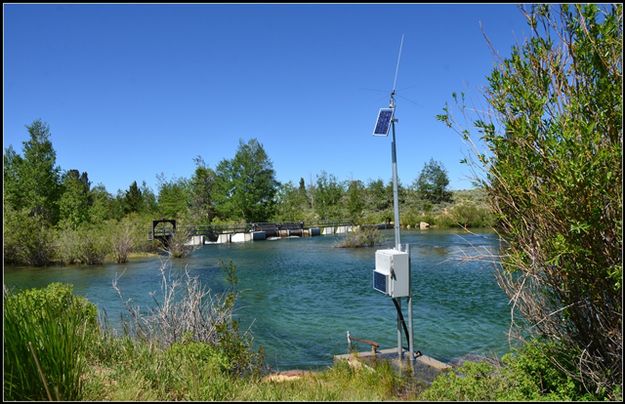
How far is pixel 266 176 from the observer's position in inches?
2194

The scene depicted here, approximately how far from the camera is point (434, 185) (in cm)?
6581

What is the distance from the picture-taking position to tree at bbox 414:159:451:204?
2581 inches

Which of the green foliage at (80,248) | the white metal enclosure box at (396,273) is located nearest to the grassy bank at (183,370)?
the white metal enclosure box at (396,273)

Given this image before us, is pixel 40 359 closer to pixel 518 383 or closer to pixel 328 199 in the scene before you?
pixel 518 383

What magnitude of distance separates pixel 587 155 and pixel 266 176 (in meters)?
52.3

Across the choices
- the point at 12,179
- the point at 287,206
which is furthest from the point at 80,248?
the point at 287,206

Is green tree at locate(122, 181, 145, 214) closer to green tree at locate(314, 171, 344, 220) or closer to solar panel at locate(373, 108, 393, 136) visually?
green tree at locate(314, 171, 344, 220)

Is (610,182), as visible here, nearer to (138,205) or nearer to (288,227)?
(288,227)

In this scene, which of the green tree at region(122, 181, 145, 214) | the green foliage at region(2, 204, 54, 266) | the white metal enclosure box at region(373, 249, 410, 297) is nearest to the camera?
the white metal enclosure box at region(373, 249, 410, 297)

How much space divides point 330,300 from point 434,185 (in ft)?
176

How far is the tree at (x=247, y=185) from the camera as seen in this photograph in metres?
54.0

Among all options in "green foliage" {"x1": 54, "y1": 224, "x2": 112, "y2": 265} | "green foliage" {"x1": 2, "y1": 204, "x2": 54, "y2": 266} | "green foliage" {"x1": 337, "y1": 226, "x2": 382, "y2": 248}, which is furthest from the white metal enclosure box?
"green foliage" {"x1": 337, "y1": 226, "x2": 382, "y2": 248}

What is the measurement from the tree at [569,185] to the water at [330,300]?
2.40 feet

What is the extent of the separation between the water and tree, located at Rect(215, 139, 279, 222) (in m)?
27.3
